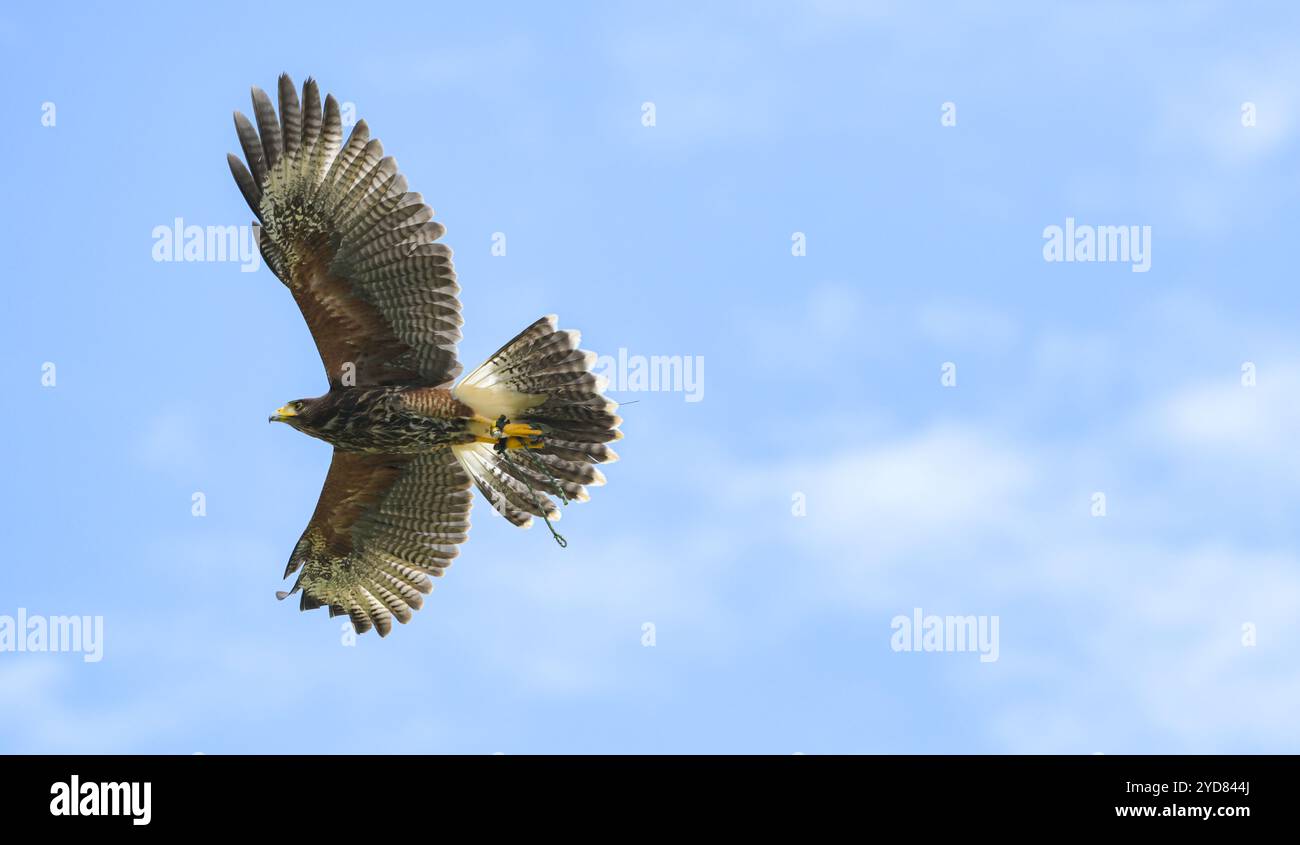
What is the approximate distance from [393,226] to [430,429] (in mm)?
1665

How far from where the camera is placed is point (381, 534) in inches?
611

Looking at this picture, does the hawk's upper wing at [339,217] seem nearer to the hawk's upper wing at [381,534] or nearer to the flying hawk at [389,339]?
the flying hawk at [389,339]

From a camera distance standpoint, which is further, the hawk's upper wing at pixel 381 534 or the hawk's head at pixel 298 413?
the hawk's upper wing at pixel 381 534

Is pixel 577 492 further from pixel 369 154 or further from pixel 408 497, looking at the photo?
pixel 369 154

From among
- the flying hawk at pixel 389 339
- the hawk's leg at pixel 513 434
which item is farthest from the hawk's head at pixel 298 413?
the hawk's leg at pixel 513 434

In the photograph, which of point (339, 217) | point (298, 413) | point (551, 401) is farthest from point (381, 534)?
point (339, 217)

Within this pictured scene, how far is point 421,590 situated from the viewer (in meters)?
15.8

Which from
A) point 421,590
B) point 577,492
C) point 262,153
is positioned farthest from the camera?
point 421,590

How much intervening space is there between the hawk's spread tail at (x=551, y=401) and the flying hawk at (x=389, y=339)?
0.01 m

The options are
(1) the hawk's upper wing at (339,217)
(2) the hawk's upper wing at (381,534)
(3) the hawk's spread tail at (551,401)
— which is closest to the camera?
(1) the hawk's upper wing at (339,217)

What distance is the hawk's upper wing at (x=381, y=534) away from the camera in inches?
595

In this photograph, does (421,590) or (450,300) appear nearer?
(450,300)
